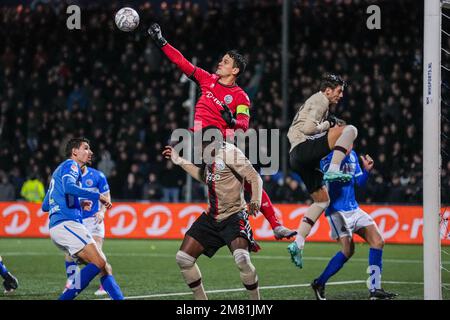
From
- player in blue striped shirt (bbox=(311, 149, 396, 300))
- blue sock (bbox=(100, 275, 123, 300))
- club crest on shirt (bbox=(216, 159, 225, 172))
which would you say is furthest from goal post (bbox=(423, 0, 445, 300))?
blue sock (bbox=(100, 275, 123, 300))

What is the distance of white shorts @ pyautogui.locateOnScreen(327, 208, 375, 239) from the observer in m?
11.7

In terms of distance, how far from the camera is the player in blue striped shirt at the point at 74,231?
9.59 meters

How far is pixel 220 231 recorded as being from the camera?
9.11 meters

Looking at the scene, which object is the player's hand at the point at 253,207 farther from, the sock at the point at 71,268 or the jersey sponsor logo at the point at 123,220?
the jersey sponsor logo at the point at 123,220

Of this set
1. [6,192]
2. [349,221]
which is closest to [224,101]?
[349,221]

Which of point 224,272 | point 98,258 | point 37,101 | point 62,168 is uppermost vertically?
point 37,101

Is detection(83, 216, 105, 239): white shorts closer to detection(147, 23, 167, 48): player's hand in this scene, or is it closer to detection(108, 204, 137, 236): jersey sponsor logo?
detection(147, 23, 167, 48): player's hand

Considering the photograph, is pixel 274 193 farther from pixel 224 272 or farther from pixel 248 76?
pixel 224 272

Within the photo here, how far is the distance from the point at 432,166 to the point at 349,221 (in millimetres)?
3139

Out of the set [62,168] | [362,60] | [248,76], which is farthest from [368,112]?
[62,168]

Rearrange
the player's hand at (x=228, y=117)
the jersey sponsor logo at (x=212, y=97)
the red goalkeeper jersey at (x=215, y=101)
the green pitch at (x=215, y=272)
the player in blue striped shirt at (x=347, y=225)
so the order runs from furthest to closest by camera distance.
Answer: the green pitch at (x=215, y=272) < the player in blue striped shirt at (x=347, y=225) < the jersey sponsor logo at (x=212, y=97) < the red goalkeeper jersey at (x=215, y=101) < the player's hand at (x=228, y=117)

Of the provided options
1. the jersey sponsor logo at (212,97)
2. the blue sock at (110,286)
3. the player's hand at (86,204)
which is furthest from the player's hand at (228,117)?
the player's hand at (86,204)

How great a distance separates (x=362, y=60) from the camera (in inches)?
1000
